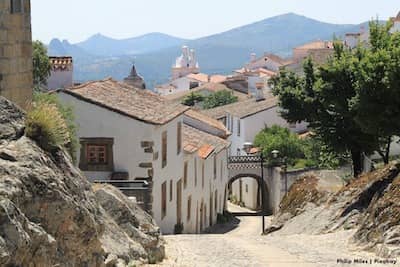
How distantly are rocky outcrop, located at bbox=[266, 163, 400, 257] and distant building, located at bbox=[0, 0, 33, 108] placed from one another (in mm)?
8097

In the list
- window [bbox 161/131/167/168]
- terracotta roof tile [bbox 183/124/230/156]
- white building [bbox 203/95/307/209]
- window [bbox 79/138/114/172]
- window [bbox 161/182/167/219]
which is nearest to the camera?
window [bbox 79/138/114/172]

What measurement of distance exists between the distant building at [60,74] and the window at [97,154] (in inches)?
147

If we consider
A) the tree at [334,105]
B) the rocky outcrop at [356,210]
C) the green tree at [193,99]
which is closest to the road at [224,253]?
the rocky outcrop at [356,210]

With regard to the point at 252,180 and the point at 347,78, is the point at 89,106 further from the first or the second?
the point at 252,180

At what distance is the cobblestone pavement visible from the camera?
16.6m

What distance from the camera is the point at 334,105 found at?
28500 millimetres

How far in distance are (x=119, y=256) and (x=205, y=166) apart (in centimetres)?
2924

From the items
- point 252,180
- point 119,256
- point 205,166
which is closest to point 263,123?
point 252,180

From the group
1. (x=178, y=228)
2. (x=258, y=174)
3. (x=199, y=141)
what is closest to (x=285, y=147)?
(x=258, y=174)

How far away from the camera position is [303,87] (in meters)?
34.2

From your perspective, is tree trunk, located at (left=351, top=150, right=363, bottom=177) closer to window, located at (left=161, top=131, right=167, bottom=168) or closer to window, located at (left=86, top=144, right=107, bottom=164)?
window, located at (left=161, top=131, right=167, bottom=168)

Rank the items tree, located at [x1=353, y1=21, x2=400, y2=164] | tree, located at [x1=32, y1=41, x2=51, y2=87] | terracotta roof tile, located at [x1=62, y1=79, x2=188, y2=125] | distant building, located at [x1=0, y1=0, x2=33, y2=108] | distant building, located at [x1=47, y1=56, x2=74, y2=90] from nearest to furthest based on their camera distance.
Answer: distant building, located at [x1=0, y1=0, x2=33, y2=108], tree, located at [x1=353, y1=21, x2=400, y2=164], terracotta roof tile, located at [x1=62, y1=79, x2=188, y2=125], distant building, located at [x1=47, y1=56, x2=74, y2=90], tree, located at [x1=32, y1=41, x2=51, y2=87]

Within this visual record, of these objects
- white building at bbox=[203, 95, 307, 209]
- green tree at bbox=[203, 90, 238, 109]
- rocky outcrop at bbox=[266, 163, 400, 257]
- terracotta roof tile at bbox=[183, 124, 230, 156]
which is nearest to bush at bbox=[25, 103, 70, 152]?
rocky outcrop at bbox=[266, 163, 400, 257]

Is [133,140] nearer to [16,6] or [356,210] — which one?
[356,210]
